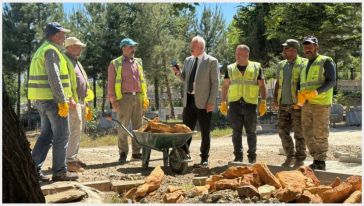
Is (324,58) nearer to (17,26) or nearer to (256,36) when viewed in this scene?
(256,36)

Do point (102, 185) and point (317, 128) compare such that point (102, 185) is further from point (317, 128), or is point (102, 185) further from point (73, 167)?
point (317, 128)

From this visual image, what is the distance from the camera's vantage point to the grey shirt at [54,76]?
5.45m

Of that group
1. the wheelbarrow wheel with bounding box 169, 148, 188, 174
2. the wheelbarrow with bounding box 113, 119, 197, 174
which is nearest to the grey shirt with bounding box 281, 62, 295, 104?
the wheelbarrow with bounding box 113, 119, 197, 174

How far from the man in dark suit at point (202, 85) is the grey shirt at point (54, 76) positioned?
2161 millimetres

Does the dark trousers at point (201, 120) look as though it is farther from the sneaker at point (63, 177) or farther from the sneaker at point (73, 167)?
the sneaker at point (63, 177)

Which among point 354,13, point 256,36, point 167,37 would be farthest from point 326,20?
point 167,37

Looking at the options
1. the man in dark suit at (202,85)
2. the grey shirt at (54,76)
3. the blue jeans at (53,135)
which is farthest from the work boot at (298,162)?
the grey shirt at (54,76)

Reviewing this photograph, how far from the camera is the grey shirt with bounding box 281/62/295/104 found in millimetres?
6793

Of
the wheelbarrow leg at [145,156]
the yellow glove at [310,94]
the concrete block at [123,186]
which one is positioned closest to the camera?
the concrete block at [123,186]

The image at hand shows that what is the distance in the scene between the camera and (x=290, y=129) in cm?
691

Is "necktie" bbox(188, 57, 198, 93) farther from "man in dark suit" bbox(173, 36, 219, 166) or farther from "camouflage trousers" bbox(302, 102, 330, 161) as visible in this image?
"camouflage trousers" bbox(302, 102, 330, 161)

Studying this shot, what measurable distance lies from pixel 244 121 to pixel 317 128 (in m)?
1.21

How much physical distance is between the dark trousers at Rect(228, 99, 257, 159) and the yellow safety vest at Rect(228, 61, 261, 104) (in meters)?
0.09

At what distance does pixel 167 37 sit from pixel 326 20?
1190 centimetres
